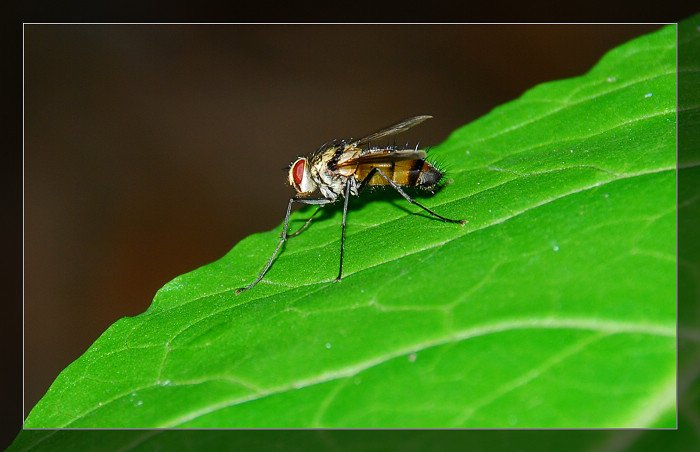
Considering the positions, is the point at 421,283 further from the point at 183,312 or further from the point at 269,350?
the point at 183,312

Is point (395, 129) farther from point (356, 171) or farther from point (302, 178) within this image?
point (302, 178)

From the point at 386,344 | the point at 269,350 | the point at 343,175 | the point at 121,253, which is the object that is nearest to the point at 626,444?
the point at 386,344

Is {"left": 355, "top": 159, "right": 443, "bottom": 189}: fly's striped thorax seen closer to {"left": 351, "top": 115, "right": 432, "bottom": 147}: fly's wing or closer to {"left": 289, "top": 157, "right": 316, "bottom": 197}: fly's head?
{"left": 351, "top": 115, "right": 432, "bottom": 147}: fly's wing

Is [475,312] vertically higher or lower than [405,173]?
lower

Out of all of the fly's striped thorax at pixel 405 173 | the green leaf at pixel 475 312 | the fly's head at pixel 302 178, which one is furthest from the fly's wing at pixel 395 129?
the green leaf at pixel 475 312

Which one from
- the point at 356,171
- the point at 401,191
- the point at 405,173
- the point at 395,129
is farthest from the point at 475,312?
the point at 395,129

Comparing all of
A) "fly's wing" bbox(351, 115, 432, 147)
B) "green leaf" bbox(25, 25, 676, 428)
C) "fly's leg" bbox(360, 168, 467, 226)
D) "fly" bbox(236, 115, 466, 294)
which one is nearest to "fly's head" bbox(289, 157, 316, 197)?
"fly" bbox(236, 115, 466, 294)

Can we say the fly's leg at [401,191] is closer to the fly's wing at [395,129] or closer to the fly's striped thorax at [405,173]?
the fly's striped thorax at [405,173]
